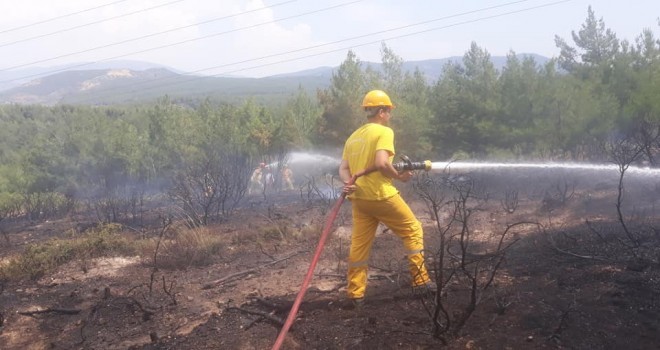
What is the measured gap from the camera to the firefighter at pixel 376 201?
4188mm

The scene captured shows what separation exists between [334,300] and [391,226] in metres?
0.83

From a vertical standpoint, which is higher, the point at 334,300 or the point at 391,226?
the point at 391,226

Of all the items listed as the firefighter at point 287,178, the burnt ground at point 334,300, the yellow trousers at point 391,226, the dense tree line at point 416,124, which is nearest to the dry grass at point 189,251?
the burnt ground at point 334,300

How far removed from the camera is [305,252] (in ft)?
22.4

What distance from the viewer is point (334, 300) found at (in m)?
4.50

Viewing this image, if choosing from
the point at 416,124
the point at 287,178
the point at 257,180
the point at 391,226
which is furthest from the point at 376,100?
the point at 287,178

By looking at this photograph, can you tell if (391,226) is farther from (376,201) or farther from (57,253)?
(57,253)

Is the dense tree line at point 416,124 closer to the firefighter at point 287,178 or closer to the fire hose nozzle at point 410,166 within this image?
the firefighter at point 287,178

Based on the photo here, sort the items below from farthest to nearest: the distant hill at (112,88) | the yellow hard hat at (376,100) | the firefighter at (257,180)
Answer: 1. the distant hill at (112,88)
2. the firefighter at (257,180)
3. the yellow hard hat at (376,100)

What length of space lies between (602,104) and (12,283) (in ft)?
43.9

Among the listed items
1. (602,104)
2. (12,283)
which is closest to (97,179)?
(12,283)

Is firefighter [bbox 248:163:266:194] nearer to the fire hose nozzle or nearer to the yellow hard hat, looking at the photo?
the yellow hard hat

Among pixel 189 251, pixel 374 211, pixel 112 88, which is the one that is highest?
pixel 112 88

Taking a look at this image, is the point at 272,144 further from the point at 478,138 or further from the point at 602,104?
the point at 602,104
